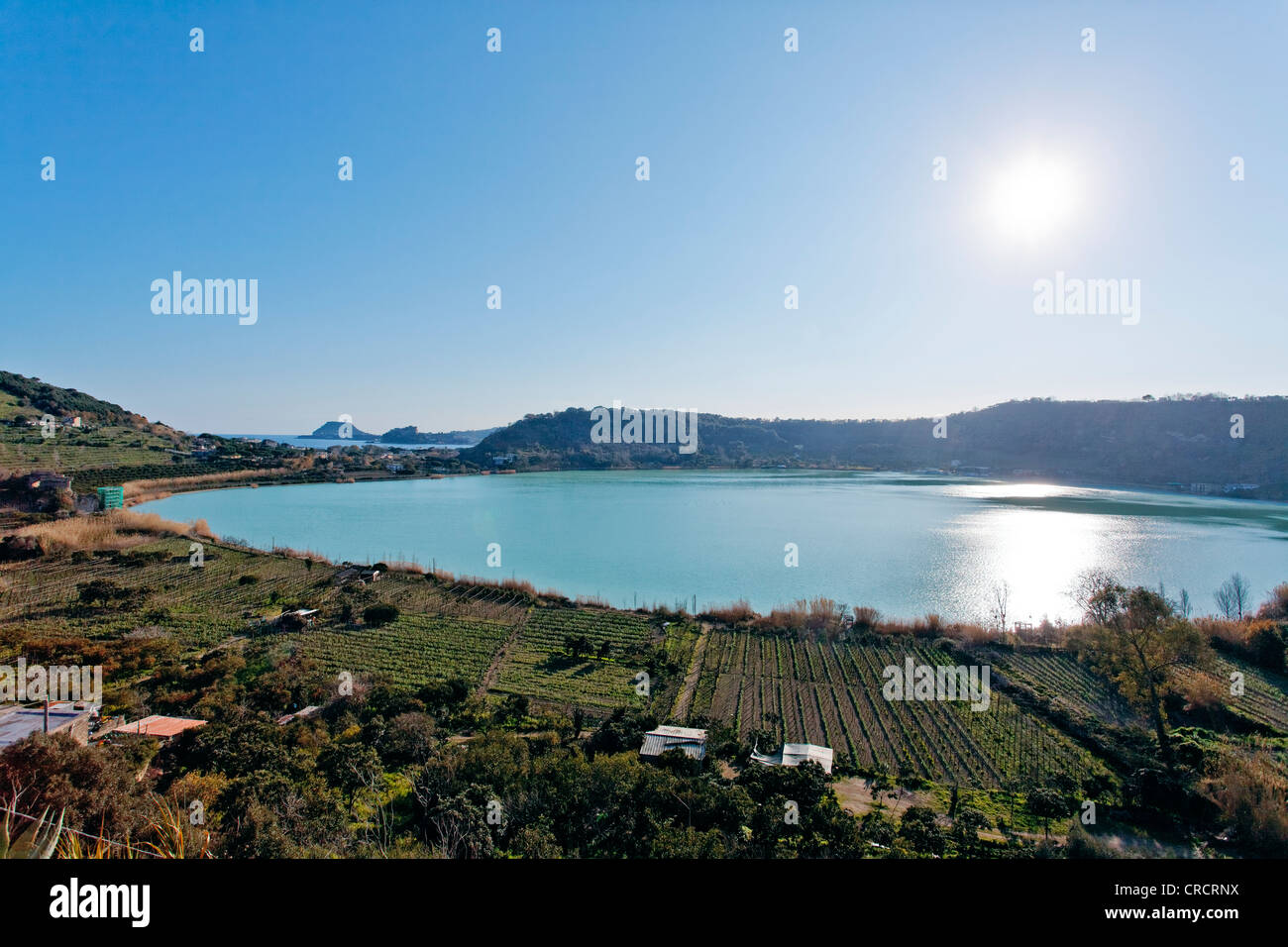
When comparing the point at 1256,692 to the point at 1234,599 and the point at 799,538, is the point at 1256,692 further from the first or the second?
the point at 799,538

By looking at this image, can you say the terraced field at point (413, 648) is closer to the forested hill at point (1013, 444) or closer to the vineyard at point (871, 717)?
the vineyard at point (871, 717)

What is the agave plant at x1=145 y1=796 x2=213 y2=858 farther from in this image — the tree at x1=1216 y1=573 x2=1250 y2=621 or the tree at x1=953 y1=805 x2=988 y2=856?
the tree at x1=1216 y1=573 x2=1250 y2=621

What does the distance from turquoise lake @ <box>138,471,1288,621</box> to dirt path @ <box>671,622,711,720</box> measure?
16.4 ft

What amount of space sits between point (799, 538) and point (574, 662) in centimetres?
2004

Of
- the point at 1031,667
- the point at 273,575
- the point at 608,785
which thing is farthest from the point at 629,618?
the point at 273,575

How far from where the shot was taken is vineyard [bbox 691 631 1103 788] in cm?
875

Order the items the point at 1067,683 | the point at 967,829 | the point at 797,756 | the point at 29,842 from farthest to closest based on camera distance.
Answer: the point at 1067,683 < the point at 797,756 < the point at 967,829 < the point at 29,842

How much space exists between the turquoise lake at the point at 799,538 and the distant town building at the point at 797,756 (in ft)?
35.2

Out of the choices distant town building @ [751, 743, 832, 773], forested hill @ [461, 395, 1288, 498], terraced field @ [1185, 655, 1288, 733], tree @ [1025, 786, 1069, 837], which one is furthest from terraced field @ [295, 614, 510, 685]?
forested hill @ [461, 395, 1288, 498]

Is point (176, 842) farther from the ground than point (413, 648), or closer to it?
farther from the ground

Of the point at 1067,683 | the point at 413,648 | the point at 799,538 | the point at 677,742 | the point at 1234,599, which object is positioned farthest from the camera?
the point at 799,538

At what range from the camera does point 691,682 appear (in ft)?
39.8

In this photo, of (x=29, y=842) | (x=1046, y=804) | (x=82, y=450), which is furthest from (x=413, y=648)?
(x=82, y=450)
